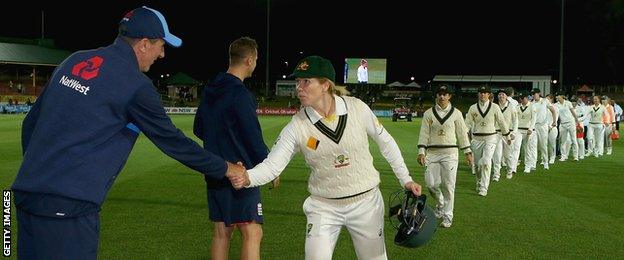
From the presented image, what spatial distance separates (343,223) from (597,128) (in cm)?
2064

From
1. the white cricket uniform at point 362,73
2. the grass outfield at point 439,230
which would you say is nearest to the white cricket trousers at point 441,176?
the grass outfield at point 439,230

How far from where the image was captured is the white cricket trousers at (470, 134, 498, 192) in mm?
12668

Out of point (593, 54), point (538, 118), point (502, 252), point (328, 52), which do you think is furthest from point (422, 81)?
point (502, 252)

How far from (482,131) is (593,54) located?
74201 mm

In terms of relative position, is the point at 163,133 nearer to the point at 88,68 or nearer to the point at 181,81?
the point at 88,68

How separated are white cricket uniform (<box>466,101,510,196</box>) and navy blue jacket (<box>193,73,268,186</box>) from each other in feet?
27.2

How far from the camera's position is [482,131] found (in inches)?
531

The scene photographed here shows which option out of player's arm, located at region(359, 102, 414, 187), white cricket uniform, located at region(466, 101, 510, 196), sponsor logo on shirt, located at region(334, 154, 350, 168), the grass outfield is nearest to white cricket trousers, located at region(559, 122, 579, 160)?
the grass outfield

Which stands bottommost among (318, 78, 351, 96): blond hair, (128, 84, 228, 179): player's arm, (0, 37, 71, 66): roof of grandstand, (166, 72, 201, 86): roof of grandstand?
(128, 84, 228, 179): player's arm

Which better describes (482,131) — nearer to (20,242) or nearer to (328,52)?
(20,242)

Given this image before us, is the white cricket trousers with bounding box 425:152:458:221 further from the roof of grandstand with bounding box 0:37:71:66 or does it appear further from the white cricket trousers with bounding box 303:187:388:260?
the roof of grandstand with bounding box 0:37:71:66

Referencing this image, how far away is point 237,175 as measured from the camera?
4629mm

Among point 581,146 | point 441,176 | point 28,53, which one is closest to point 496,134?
point 441,176

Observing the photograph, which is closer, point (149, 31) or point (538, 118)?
point (149, 31)
